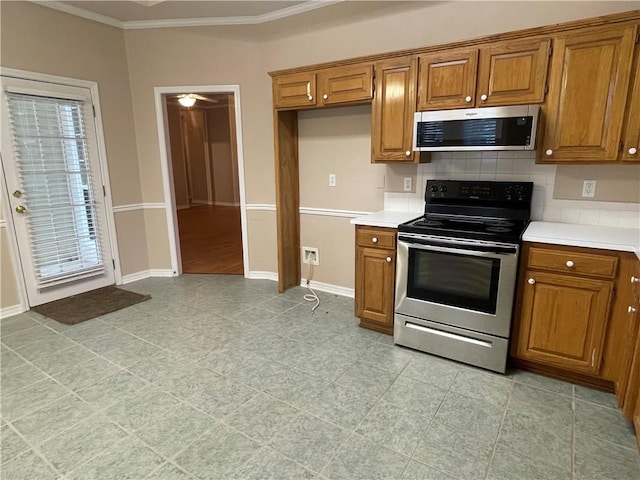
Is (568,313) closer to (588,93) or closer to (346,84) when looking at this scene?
(588,93)

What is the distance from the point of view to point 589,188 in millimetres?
2518

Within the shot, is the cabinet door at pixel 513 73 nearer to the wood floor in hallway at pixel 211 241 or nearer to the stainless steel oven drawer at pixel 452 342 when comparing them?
the stainless steel oven drawer at pixel 452 342

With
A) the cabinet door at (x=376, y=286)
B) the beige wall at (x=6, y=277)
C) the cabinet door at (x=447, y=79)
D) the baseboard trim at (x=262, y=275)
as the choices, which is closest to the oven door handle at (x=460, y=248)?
the cabinet door at (x=376, y=286)

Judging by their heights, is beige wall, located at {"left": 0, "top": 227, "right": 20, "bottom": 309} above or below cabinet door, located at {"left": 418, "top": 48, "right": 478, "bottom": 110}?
below

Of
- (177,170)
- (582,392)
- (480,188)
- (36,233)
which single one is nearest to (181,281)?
(36,233)

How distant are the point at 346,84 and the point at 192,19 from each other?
1.90 m

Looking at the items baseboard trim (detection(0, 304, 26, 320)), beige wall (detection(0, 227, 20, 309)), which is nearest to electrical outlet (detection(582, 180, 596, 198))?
beige wall (detection(0, 227, 20, 309))

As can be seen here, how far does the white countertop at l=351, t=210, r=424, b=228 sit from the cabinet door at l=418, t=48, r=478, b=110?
2.79 feet

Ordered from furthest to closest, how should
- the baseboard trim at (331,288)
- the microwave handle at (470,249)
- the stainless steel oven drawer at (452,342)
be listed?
the baseboard trim at (331,288) < the stainless steel oven drawer at (452,342) < the microwave handle at (470,249)

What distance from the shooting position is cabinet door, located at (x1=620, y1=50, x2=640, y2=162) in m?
2.09

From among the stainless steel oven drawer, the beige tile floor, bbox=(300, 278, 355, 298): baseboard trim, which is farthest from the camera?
bbox=(300, 278, 355, 298): baseboard trim

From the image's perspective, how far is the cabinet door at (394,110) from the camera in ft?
9.01

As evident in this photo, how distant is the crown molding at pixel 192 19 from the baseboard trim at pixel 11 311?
276 cm

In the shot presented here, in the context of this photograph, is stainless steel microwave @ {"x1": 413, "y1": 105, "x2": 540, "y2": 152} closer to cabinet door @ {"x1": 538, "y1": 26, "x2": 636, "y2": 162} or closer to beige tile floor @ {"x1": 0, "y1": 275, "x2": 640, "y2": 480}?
cabinet door @ {"x1": 538, "y1": 26, "x2": 636, "y2": 162}
